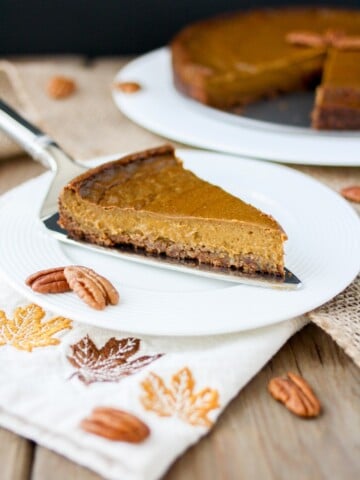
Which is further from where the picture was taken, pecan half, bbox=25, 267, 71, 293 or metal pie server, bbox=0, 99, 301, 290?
metal pie server, bbox=0, 99, 301, 290

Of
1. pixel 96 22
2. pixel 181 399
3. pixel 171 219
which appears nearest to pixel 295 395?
pixel 181 399

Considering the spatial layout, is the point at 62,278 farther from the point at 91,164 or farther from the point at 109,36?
the point at 109,36

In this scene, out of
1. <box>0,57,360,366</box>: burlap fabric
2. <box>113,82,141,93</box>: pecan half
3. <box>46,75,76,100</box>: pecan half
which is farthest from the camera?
<box>46,75,76,100</box>: pecan half

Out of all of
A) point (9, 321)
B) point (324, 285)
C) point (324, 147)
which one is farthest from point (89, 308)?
point (324, 147)

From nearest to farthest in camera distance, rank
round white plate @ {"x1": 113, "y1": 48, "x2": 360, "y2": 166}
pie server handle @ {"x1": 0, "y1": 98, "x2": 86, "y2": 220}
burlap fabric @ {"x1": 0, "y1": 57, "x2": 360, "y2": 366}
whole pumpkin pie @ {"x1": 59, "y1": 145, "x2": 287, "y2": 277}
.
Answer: whole pumpkin pie @ {"x1": 59, "y1": 145, "x2": 287, "y2": 277}
pie server handle @ {"x1": 0, "y1": 98, "x2": 86, "y2": 220}
round white plate @ {"x1": 113, "y1": 48, "x2": 360, "y2": 166}
burlap fabric @ {"x1": 0, "y1": 57, "x2": 360, "y2": 366}

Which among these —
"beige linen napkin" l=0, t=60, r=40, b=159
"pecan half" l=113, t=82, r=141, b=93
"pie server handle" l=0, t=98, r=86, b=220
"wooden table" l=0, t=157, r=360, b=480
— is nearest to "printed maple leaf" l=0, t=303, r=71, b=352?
"wooden table" l=0, t=157, r=360, b=480

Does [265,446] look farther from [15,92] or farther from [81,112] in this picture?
[15,92]

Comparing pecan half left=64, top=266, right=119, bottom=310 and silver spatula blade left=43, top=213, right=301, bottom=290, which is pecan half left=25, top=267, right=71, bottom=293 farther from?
silver spatula blade left=43, top=213, right=301, bottom=290

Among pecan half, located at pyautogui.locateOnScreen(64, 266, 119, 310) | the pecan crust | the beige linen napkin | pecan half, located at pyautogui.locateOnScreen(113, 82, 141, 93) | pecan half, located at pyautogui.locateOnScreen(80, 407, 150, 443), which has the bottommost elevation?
the beige linen napkin
